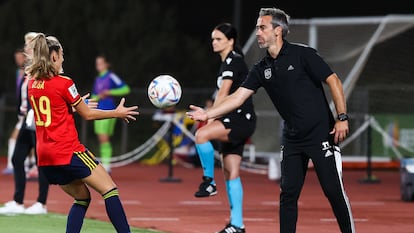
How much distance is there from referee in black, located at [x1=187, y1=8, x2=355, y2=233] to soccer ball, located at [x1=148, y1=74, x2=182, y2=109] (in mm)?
788

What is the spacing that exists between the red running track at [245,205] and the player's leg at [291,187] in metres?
2.38

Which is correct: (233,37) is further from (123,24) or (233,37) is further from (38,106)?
(123,24)

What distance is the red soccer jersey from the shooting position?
31.5 feet

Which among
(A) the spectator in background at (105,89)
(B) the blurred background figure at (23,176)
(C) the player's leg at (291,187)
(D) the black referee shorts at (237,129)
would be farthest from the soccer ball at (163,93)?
(A) the spectator in background at (105,89)

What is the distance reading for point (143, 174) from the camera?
78.6 feet

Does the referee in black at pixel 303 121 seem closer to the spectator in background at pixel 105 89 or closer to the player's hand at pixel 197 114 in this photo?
the player's hand at pixel 197 114

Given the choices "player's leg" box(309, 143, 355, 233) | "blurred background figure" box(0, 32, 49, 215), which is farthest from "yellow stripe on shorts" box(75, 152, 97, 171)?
"blurred background figure" box(0, 32, 49, 215)

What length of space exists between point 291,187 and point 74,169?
6.22 feet

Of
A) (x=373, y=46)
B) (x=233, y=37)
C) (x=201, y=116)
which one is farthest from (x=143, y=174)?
(x=201, y=116)

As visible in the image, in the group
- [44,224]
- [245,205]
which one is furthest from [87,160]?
[245,205]

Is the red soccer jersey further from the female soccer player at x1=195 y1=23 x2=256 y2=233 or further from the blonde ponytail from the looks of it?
the female soccer player at x1=195 y1=23 x2=256 y2=233

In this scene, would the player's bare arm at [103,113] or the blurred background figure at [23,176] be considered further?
the blurred background figure at [23,176]

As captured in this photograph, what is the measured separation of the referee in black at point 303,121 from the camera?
9.86 meters

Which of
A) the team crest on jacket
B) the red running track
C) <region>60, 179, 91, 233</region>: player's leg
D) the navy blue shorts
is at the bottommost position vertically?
the red running track
